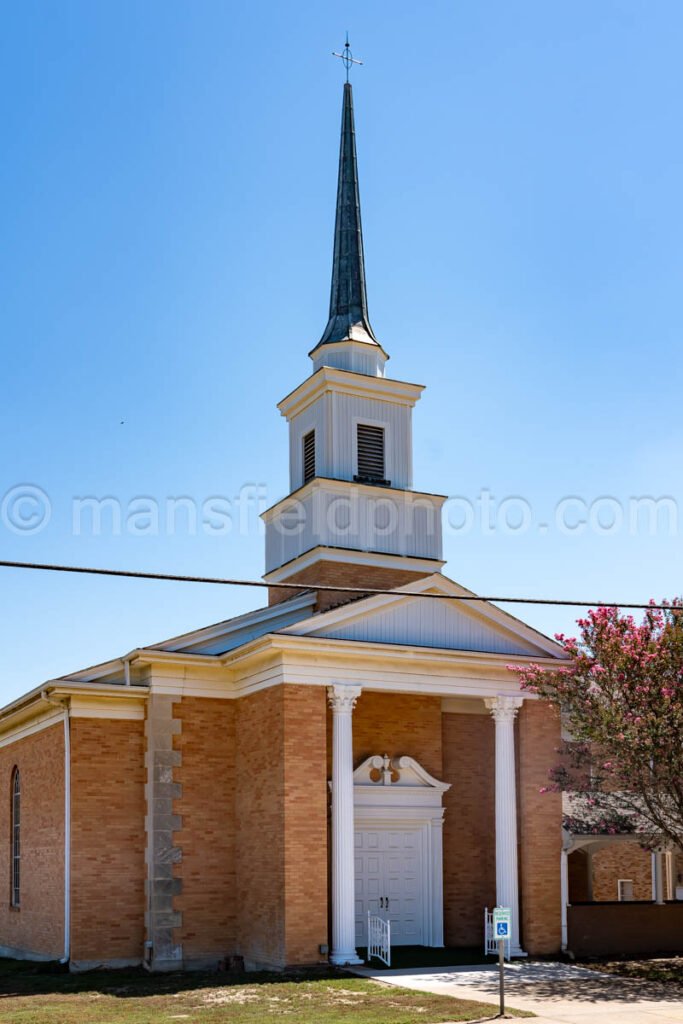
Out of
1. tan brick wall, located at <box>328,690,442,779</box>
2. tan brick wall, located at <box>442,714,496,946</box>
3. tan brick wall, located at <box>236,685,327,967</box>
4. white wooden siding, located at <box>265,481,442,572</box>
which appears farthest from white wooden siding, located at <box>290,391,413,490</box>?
tan brick wall, located at <box>236,685,327,967</box>

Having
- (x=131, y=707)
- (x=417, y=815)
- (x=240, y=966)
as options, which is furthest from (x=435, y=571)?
(x=240, y=966)

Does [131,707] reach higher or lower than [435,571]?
lower

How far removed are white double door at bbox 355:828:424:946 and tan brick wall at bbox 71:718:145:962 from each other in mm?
4309

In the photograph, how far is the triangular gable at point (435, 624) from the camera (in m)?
22.1

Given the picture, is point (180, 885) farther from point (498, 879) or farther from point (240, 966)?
point (498, 879)

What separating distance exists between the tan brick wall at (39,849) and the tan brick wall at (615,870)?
12.7 metres

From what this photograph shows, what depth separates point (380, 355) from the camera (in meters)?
27.9

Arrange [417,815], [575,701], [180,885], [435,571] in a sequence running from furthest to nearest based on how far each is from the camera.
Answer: [435,571]
[417,815]
[180,885]
[575,701]

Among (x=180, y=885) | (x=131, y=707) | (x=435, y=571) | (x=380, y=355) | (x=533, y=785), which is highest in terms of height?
(x=380, y=355)

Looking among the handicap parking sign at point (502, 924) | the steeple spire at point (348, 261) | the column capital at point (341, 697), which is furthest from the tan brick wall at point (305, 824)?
the steeple spire at point (348, 261)

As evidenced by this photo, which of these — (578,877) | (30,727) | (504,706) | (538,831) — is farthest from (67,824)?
(578,877)

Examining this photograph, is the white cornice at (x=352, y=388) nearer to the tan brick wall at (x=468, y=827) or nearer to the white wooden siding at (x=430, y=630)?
the white wooden siding at (x=430, y=630)

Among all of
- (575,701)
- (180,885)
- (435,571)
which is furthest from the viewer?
(435,571)

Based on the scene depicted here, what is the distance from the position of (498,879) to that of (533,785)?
75.3 inches
